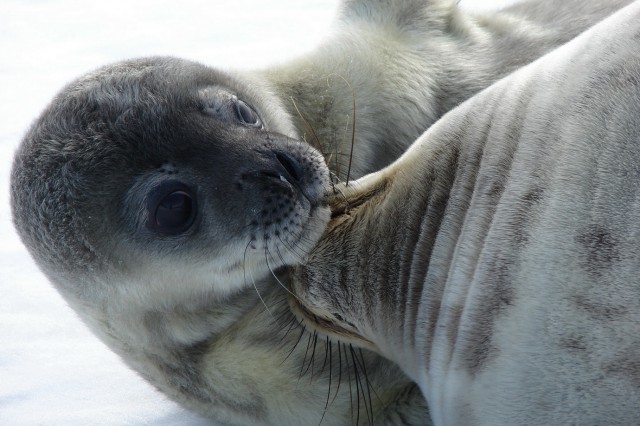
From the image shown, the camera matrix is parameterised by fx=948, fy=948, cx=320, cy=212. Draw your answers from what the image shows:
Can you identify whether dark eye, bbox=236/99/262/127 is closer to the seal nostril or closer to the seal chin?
the seal nostril

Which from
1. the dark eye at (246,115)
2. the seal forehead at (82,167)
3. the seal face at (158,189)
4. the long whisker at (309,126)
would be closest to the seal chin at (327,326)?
the seal face at (158,189)

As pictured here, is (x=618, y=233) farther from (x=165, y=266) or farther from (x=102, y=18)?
(x=102, y=18)

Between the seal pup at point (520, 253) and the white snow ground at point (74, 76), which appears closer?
the seal pup at point (520, 253)

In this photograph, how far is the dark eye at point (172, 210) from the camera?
217 cm

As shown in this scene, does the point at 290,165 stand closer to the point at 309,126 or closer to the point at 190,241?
the point at 190,241

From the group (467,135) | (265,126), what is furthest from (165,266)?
(467,135)

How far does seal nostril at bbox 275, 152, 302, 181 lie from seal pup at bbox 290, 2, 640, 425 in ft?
1.23

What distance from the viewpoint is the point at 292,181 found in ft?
7.34

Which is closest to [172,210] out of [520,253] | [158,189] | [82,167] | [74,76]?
[158,189]

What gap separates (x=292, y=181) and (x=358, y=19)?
112 centimetres

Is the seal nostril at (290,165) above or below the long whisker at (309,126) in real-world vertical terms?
above

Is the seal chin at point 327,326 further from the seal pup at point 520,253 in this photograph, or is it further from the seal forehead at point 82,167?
the seal forehead at point 82,167

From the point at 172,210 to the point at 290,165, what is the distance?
0.30 m

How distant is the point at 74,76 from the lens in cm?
361
